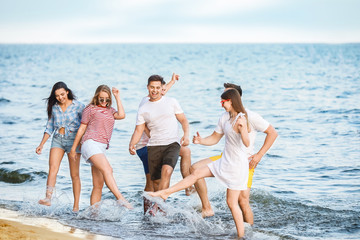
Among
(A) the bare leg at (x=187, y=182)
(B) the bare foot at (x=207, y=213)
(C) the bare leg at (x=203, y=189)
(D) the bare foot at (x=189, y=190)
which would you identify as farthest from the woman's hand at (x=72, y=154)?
(B) the bare foot at (x=207, y=213)

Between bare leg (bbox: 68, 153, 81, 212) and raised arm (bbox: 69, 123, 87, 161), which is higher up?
raised arm (bbox: 69, 123, 87, 161)

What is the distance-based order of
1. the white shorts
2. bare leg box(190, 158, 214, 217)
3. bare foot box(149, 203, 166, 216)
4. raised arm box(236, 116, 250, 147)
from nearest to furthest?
raised arm box(236, 116, 250, 147), bare leg box(190, 158, 214, 217), the white shorts, bare foot box(149, 203, 166, 216)

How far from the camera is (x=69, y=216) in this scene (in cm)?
Answer: 762

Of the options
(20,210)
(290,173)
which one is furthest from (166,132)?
(290,173)

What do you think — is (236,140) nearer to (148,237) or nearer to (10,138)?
(148,237)

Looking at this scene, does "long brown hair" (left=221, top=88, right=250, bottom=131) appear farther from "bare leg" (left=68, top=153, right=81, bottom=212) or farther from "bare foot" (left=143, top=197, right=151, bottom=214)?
"bare leg" (left=68, top=153, right=81, bottom=212)

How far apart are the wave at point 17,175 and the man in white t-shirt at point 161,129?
4154 millimetres

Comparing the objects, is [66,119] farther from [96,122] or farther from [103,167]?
[103,167]

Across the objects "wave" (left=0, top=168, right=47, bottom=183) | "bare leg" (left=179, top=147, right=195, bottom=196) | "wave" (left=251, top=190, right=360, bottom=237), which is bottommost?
"wave" (left=0, top=168, right=47, bottom=183)

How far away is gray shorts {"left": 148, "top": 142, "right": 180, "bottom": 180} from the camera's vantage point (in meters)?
7.23

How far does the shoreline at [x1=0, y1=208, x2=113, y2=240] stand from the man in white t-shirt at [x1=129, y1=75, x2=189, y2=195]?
A: 1306 mm

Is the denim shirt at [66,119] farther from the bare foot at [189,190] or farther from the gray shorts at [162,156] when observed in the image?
the bare foot at [189,190]

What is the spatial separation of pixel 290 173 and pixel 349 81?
84.9ft

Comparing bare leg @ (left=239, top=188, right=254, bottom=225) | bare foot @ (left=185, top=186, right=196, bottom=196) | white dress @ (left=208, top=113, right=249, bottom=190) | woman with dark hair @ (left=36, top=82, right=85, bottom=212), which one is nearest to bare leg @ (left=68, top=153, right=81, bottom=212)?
woman with dark hair @ (left=36, top=82, right=85, bottom=212)
